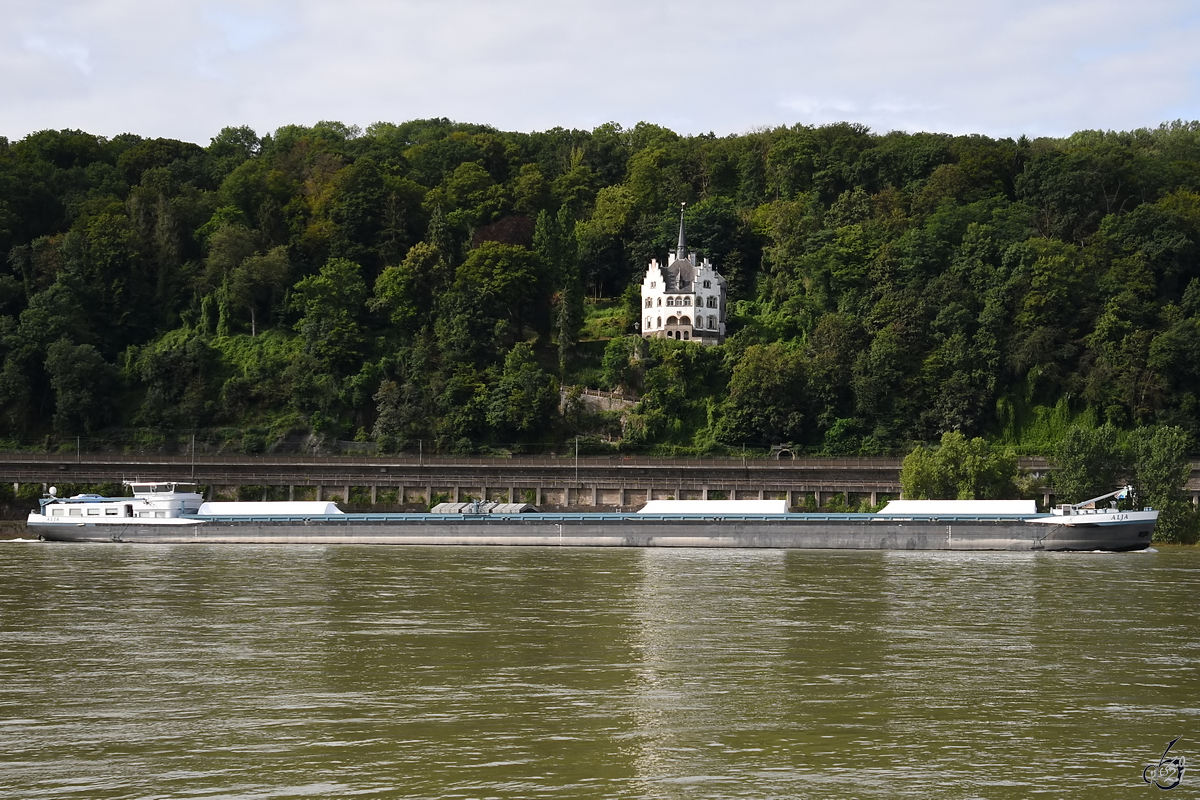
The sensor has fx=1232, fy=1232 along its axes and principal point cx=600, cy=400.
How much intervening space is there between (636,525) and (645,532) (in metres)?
0.65

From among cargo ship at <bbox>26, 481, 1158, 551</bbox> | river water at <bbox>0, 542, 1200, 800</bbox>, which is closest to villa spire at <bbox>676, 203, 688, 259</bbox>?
cargo ship at <bbox>26, 481, 1158, 551</bbox>

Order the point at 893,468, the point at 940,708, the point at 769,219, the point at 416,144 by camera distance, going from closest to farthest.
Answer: the point at 940,708
the point at 893,468
the point at 769,219
the point at 416,144

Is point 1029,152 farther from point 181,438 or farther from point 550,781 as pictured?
point 550,781

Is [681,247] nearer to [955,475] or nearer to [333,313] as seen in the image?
[333,313]

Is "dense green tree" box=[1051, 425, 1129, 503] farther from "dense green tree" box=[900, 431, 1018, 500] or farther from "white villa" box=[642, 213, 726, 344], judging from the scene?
"white villa" box=[642, 213, 726, 344]

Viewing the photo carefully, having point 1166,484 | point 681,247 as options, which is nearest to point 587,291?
point 681,247

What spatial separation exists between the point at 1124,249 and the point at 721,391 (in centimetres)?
3544

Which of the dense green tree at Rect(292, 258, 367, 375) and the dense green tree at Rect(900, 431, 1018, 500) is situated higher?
the dense green tree at Rect(292, 258, 367, 375)

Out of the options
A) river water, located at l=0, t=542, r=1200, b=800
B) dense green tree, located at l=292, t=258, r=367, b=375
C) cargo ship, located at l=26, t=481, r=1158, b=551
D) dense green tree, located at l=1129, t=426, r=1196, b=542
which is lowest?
river water, located at l=0, t=542, r=1200, b=800

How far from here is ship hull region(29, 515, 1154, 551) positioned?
62.8 metres

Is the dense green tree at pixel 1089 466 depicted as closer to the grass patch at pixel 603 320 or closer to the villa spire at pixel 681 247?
the grass patch at pixel 603 320

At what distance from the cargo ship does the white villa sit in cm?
3831

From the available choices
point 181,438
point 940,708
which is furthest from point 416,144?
point 940,708

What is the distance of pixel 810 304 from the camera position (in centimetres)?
10462
